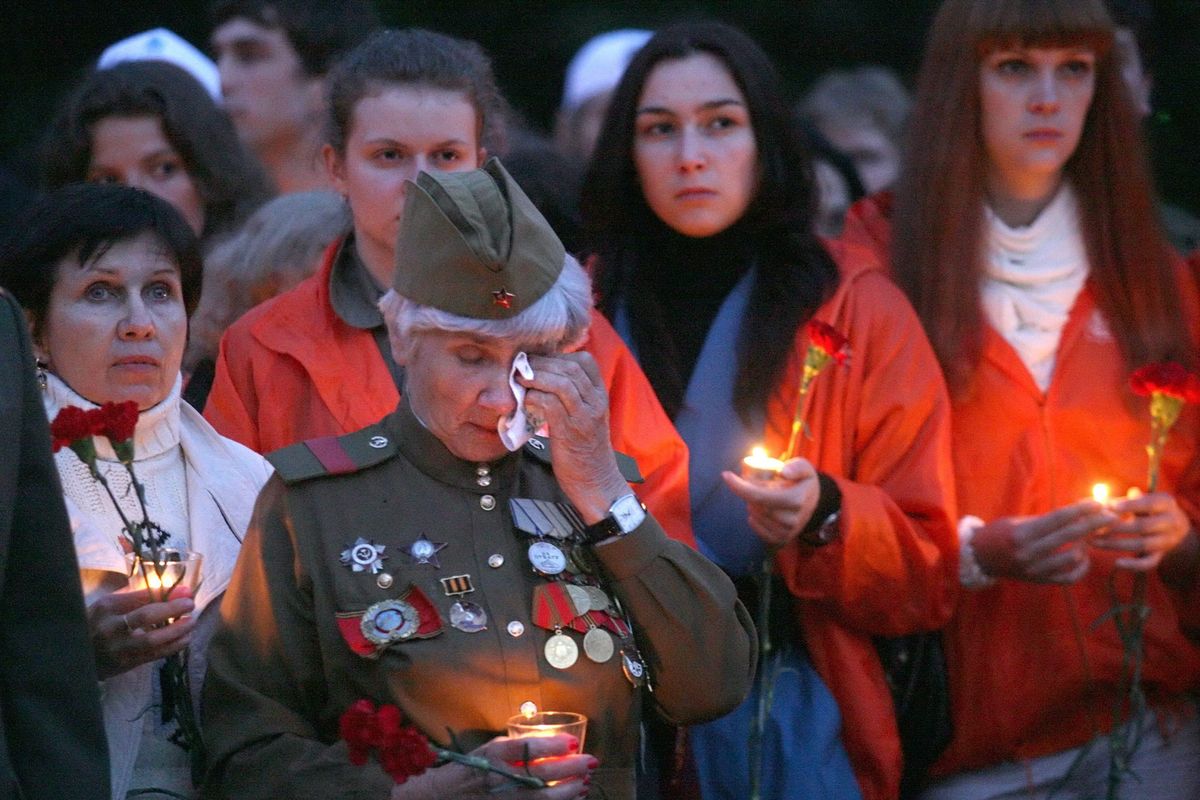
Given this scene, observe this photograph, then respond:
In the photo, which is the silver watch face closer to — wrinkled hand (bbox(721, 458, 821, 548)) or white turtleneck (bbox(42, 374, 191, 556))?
wrinkled hand (bbox(721, 458, 821, 548))

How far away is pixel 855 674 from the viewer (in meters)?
4.40

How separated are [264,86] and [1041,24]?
3.11 meters

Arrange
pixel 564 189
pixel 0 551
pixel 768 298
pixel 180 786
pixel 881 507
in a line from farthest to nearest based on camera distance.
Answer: pixel 564 189 → pixel 768 298 → pixel 881 507 → pixel 180 786 → pixel 0 551

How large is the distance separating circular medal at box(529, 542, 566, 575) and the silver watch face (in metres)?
0.14

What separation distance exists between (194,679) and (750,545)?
1.41m

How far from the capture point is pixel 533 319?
338 cm

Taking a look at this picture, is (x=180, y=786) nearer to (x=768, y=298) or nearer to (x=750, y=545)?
(x=750, y=545)

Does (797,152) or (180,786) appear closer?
(180,786)

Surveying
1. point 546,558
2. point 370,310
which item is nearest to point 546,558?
point 546,558

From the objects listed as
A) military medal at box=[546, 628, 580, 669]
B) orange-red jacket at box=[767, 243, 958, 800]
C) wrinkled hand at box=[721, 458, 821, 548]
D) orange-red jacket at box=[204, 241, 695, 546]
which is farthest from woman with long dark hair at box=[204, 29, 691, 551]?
military medal at box=[546, 628, 580, 669]

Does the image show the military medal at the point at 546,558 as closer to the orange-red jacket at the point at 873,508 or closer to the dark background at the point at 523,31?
the orange-red jacket at the point at 873,508

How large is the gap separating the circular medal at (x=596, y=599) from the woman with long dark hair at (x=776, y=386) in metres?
0.64

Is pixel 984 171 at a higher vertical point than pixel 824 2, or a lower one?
lower

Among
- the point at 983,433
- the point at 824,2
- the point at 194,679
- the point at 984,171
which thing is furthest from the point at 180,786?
the point at 824,2
